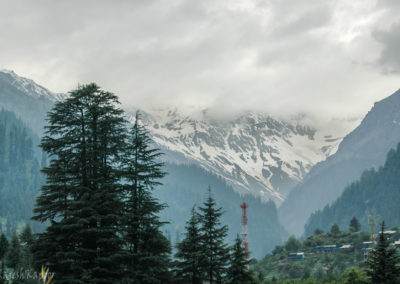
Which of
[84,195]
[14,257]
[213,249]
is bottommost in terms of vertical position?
[213,249]

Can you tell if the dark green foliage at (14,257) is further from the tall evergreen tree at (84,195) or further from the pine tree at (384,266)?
the pine tree at (384,266)

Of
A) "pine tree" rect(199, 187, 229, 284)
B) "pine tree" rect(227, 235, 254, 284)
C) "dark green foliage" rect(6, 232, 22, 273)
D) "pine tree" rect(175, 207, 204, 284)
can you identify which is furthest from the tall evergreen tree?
"dark green foliage" rect(6, 232, 22, 273)

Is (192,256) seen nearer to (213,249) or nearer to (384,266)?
(213,249)

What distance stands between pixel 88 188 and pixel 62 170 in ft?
11.4

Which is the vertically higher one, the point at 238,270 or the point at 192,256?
the point at 192,256

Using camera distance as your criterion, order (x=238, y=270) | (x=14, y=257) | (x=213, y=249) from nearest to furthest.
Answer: (x=213, y=249) → (x=238, y=270) → (x=14, y=257)

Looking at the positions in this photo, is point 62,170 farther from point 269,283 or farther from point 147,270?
point 269,283

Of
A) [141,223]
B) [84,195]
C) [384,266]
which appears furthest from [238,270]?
[84,195]

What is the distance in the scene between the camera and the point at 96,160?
61.3 m

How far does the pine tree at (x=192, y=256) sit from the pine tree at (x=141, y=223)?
6.58m

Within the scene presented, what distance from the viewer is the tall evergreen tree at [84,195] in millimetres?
56406

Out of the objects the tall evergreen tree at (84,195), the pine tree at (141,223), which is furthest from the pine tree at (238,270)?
the tall evergreen tree at (84,195)

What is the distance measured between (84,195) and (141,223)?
774 centimetres

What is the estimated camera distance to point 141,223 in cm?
6219
